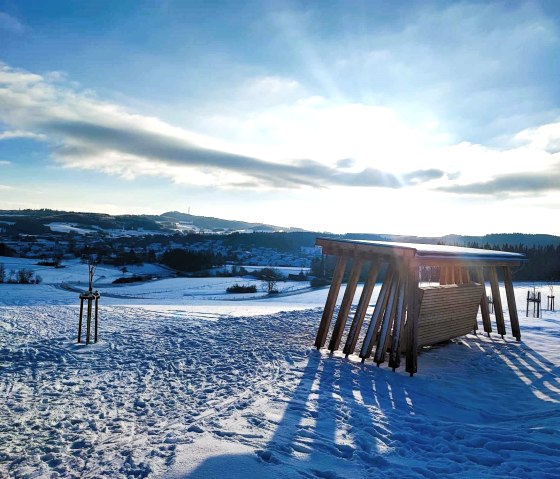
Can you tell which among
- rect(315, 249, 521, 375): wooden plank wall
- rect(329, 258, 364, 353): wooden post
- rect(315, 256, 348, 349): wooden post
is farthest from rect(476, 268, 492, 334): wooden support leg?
rect(315, 256, 348, 349): wooden post

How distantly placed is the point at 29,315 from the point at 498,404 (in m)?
16.6

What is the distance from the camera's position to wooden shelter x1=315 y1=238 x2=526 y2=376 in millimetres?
8734

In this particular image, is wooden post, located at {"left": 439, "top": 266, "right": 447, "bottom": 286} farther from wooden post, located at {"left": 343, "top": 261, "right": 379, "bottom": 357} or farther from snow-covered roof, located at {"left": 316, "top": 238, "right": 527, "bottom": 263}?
wooden post, located at {"left": 343, "top": 261, "right": 379, "bottom": 357}

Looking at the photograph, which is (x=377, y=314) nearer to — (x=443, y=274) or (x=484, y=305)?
(x=443, y=274)

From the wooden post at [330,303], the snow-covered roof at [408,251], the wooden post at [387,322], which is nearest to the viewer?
the snow-covered roof at [408,251]

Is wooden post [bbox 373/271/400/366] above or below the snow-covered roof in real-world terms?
below

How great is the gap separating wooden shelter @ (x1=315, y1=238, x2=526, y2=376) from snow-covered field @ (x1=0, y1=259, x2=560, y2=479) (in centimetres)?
55

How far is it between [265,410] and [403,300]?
14.8 ft

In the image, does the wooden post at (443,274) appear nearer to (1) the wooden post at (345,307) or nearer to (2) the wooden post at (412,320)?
(1) the wooden post at (345,307)

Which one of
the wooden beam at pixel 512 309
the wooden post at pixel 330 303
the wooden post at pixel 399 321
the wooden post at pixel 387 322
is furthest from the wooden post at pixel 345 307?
the wooden beam at pixel 512 309

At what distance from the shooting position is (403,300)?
29.7 feet

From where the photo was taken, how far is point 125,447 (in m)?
4.86

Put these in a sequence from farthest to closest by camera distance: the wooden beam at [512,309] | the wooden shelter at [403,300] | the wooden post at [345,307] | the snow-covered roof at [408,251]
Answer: the wooden beam at [512,309] < the wooden post at [345,307] < the wooden shelter at [403,300] < the snow-covered roof at [408,251]

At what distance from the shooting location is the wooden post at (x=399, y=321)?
29.0ft
